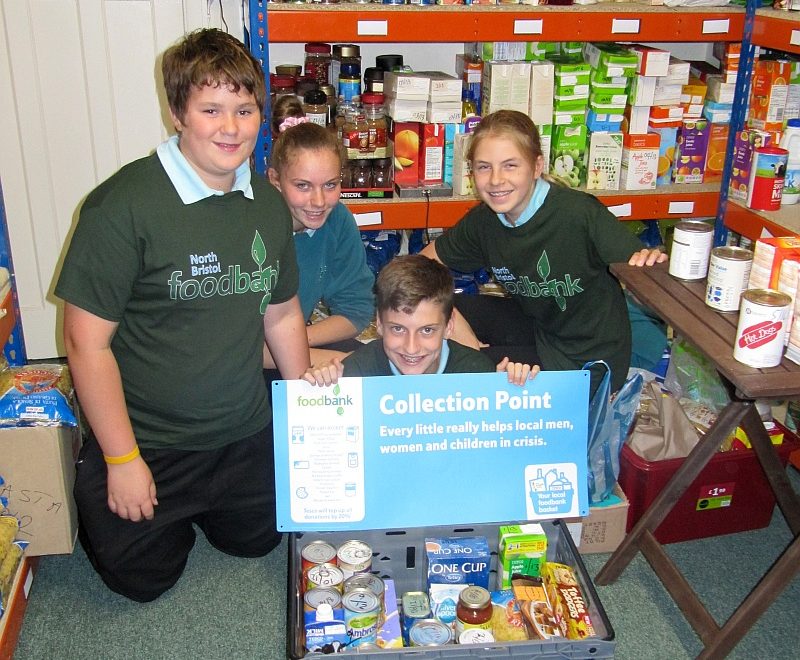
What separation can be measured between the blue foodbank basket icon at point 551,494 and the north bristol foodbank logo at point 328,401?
502 mm

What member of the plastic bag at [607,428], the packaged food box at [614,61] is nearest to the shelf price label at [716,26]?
the packaged food box at [614,61]

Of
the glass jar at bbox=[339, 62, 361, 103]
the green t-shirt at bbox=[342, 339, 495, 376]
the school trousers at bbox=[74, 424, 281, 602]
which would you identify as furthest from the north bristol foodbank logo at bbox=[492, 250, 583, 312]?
the glass jar at bbox=[339, 62, 361, 103]

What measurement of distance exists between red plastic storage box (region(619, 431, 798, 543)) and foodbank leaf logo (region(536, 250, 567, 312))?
0.49 metres

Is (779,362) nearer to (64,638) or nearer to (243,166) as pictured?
(243,166)

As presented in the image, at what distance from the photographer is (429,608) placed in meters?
1.94

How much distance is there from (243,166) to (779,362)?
1314 millimetres

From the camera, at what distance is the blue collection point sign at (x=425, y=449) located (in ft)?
6.59

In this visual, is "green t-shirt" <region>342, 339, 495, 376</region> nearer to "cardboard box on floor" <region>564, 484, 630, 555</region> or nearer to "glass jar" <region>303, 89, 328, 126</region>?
"cardboard box on floor" <region>564, 484, 630, 555</region>

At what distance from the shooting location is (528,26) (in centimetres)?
300

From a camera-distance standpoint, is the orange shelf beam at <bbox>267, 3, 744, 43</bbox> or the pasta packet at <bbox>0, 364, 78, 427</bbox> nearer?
the pasta packet at <bbox>0, 364, 78, 427</bbox>

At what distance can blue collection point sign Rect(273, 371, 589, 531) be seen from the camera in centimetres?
201

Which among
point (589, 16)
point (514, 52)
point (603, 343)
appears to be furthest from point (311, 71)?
point (603, 343)

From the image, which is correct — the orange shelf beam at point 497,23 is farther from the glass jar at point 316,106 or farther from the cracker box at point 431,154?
the cracker box at point 431,154

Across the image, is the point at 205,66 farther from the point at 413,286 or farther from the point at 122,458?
the point at 122,458
